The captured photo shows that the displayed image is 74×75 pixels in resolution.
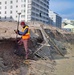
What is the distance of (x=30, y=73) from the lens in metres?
13.5

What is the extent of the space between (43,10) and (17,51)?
107 metres

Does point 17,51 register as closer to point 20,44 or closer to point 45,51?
point 20,44

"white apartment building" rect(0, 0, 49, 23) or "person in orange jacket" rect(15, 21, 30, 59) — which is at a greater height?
"white apartment building" rect(0, 0, 49, 23)

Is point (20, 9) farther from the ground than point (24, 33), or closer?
farther from the ground

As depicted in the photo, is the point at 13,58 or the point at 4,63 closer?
the point at 4,63

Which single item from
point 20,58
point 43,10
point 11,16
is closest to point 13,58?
point 20,58

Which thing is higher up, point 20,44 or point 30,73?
point 20,44

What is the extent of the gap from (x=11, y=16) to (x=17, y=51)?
297ft

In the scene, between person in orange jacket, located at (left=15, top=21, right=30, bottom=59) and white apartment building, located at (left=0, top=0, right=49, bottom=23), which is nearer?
person in orange jacket, located at (left=15, top=21, right=30, bottom=59)

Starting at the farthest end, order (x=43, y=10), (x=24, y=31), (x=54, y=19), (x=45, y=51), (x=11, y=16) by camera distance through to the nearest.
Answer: (x=54, y=19) → (x=43, y=10) → (x=11, y=16) → (x=45, y=51) → (x=24, y=31)

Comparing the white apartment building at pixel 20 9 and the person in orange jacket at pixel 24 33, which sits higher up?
the white apartment building at pixel 20 9

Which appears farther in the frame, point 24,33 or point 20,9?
point 20,9

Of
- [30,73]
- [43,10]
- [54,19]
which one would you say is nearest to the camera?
[30,73]

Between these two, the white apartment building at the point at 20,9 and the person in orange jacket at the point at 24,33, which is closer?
the person in orange jacket at the point at 24,33
